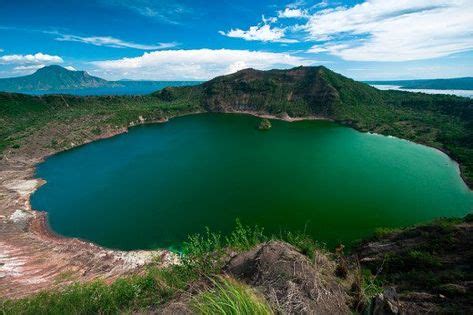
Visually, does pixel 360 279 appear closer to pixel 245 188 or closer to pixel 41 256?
pixel 41 256

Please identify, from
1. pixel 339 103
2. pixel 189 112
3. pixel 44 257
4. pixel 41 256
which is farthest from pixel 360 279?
pixel 189 112

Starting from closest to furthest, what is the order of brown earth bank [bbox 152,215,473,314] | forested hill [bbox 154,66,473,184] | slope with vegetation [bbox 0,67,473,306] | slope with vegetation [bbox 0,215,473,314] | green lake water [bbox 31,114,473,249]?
slope with vegetation [bbox 0,215,473,314]
brown earth bank [bbox 152,215,473,314]
slope with vegetation [bbox 0,67,473,306]
green lake water [bbox 31,114,473,249]
forested hill [bbox 154,66,473,184]

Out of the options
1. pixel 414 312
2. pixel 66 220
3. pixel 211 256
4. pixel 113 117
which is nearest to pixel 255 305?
pixel 414 312

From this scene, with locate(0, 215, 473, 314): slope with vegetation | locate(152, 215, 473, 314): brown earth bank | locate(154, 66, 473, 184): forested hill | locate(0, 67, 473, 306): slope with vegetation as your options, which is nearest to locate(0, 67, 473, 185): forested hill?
locate(154, 66, 473, 184): forested hill

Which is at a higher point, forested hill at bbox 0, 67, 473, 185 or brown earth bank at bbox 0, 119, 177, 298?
forested hill at bbox 0, 67, 473, 185

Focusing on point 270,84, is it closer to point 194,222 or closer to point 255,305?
point 194,222

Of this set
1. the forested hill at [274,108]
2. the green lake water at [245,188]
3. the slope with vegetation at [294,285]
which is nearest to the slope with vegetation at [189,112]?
the slope with vegetation at [294,285]

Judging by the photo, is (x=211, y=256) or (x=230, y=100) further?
(x=230, y=100)

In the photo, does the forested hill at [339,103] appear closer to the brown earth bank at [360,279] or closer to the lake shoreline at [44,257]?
the brown earth bank at [360,279]

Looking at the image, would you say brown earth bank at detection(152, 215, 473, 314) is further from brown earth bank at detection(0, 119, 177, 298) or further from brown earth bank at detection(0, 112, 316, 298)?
brown earth bank at detection(0, 112, 316, 298)
